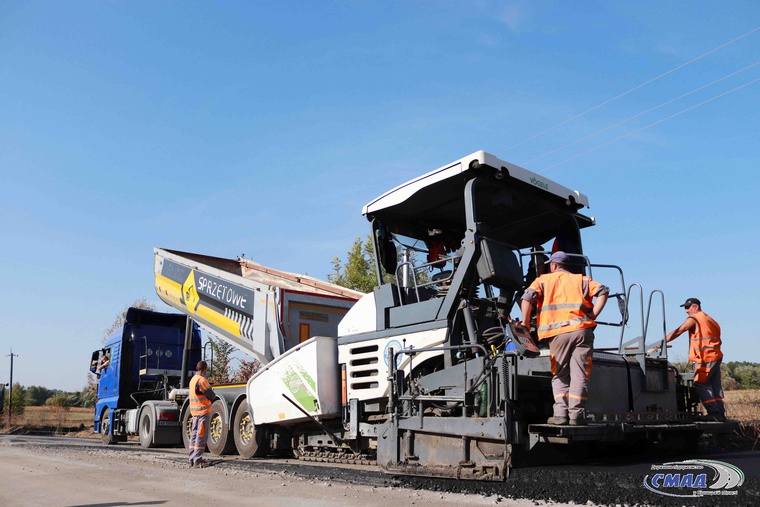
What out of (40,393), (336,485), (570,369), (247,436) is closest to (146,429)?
(247,436)

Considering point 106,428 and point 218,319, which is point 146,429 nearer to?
point 106,428

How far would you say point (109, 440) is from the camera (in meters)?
15.6

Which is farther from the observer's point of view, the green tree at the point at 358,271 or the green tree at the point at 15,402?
the green tree at the point at 15,402

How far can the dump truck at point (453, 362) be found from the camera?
6070mm

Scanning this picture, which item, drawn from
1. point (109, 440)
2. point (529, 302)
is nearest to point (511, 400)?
point (529, 302)

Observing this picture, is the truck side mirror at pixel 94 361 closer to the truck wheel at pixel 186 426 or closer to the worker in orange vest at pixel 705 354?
the truck wheel at pixel 186 426

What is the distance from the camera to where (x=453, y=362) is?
6859 mm

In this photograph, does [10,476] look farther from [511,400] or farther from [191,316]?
[511,400]

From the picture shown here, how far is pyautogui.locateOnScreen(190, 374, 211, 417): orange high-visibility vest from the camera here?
33.2ft

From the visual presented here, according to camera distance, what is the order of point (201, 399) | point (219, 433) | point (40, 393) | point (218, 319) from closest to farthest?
point (201, 399), point (219, 433), point (218, 319), point (40, 393)

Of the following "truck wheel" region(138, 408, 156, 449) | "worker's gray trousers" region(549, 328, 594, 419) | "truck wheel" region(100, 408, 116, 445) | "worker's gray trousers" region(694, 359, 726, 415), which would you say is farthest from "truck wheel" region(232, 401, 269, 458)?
"truck wheel" region(100, 408, 116, 445)

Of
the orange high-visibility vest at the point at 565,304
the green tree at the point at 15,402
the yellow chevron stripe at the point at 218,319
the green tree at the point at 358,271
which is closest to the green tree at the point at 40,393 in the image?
the green tree at the point at 15,402

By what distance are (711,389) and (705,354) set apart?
385mm

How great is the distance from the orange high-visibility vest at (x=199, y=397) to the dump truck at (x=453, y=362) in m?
0.74
